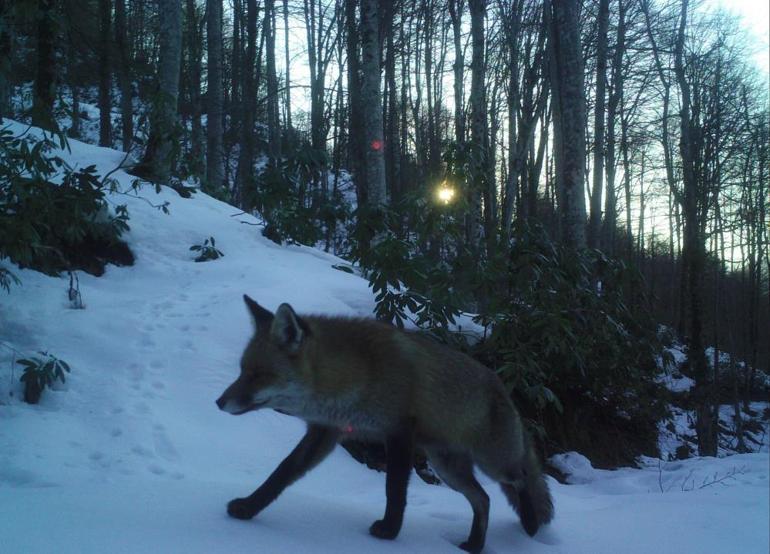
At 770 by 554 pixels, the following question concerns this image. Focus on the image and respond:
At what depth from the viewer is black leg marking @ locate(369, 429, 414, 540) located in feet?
9.25

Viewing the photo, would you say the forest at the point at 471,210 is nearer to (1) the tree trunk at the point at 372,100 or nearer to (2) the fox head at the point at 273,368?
(1) the tree trunk at the point at 372,100

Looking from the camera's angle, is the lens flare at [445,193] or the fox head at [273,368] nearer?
the fox head at [273,368]

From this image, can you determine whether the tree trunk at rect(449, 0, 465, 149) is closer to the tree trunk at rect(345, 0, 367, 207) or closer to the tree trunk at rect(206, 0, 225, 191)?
the tree trunk at rect(345, 0, 367, 207)

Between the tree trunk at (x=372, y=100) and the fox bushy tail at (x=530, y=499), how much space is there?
734 cm

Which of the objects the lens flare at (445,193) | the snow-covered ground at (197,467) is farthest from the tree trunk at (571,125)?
the snow-covered ground at (197,467)

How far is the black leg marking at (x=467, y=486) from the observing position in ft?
10.3

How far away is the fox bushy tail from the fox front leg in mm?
1357

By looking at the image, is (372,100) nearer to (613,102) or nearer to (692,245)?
(692,245)

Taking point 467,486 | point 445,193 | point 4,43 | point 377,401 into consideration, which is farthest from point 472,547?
point 4,43

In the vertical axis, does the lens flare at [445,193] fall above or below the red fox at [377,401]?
above

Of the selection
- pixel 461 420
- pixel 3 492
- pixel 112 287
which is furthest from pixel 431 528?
pixel 112 287

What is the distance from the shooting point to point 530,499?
3.52 meters

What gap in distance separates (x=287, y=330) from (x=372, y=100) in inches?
345

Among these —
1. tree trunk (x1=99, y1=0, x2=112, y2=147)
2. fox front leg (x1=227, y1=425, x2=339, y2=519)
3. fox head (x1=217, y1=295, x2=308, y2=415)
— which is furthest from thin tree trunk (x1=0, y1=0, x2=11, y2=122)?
tree trunk (x1=99, y1=0, x2=112, y2=147)
